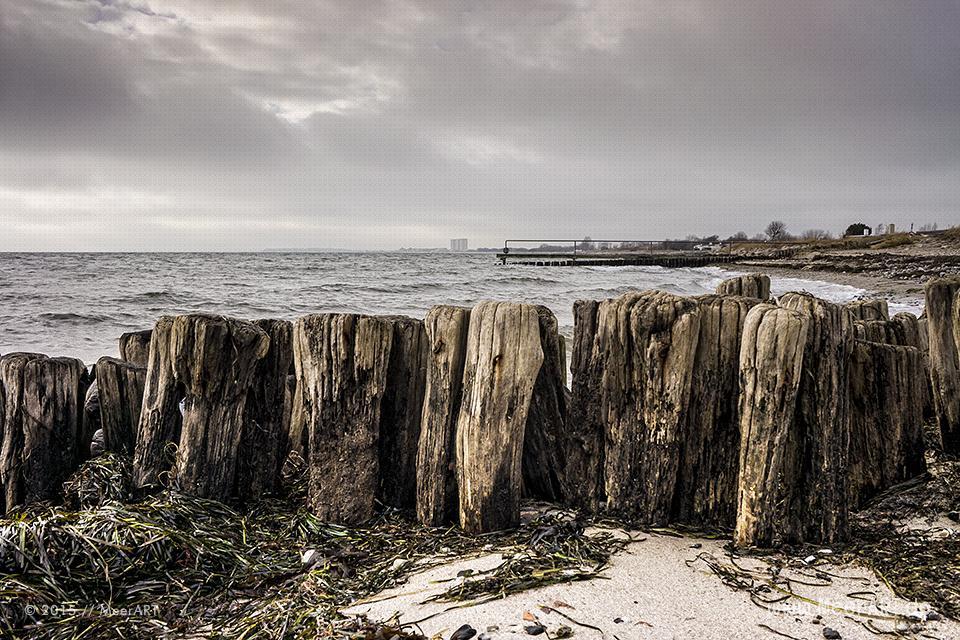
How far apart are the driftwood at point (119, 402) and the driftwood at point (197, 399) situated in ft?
0.70

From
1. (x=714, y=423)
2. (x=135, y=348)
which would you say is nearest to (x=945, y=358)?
(x=714, y=423)

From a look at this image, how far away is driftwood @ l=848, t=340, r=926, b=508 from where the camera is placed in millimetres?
3801

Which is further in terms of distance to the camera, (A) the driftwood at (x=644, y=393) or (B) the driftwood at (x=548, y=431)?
(B) the driftwood at (x=548, y=431)

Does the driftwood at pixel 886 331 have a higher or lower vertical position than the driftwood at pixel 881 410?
higher

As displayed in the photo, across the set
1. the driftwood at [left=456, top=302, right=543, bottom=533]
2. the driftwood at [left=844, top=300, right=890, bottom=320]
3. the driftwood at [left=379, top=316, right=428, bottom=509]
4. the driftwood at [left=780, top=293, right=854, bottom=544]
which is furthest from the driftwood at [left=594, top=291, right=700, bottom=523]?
the driftwood at [left=844, top=300, right=890, bottom=320]

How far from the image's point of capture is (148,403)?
3.74m

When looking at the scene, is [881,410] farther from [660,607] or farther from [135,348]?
[135,348]

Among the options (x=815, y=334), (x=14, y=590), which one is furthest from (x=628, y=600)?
(x=14, y=590)

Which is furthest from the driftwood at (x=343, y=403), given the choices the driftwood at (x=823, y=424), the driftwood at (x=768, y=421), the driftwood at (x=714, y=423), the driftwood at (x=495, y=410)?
the driftwood at (x=823, y=424)

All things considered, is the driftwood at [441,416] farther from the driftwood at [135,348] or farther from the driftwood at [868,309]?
the driftwood at [868,309]

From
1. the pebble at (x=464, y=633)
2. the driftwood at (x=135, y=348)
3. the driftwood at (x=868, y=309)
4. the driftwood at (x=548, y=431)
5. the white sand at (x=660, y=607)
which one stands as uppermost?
the driftwood at (x=868, y=309)

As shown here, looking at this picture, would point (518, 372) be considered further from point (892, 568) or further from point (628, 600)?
point (892, 568)

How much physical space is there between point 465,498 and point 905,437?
2904mm

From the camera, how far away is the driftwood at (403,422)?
3717 millimetres
